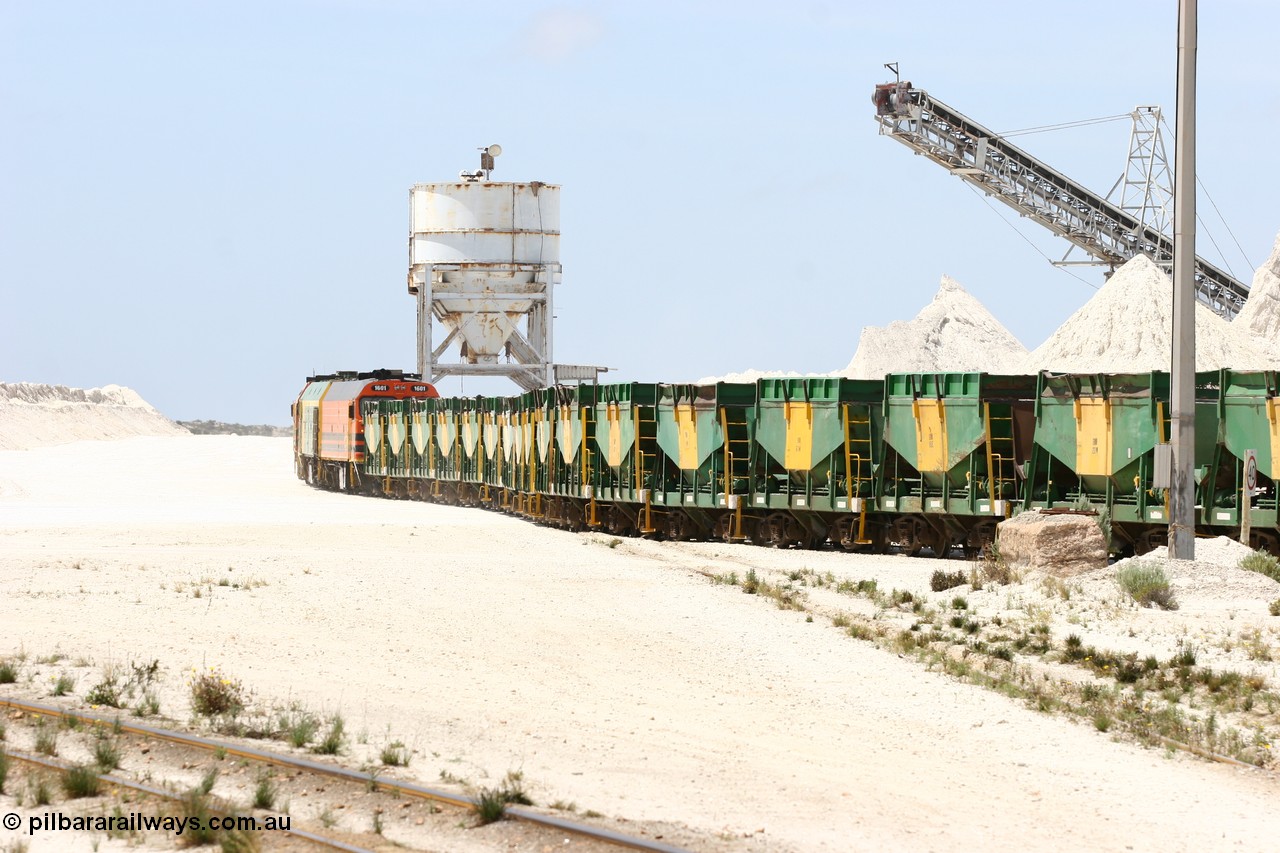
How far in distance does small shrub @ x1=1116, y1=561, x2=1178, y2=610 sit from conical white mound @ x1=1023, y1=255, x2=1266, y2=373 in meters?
30.8

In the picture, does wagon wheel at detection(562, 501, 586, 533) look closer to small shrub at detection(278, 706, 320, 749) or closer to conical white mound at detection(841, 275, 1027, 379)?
small shrub at detection(278, 706, 320, 749)

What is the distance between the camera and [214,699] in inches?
514

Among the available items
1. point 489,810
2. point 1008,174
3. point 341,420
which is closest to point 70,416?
point 341,420

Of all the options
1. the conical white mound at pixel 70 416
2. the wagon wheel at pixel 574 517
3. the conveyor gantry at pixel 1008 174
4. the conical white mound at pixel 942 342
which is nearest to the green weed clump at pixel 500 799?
the wagon wheel at pixel 574 517

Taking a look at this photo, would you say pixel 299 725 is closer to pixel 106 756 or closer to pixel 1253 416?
pixel 106 756

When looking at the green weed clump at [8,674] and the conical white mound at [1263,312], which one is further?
the conical white mound at [1263,312]

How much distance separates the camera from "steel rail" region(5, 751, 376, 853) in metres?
9.21

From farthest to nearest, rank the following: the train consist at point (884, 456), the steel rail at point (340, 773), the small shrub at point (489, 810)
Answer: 1. the train consist at point (884, 456)
2. the small shrub at point (489, 810)
3. the steel rail at point (340, 773)

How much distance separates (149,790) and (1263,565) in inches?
614

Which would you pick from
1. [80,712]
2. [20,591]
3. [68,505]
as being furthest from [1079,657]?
[68,505]

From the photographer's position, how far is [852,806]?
35.3ft

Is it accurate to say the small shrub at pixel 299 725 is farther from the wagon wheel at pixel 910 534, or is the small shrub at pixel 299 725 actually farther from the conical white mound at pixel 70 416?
the conical white mound at pixel 70 416

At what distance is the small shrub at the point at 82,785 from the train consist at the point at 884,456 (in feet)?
46.6

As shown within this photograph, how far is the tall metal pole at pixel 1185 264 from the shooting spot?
2056 cm
